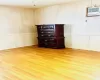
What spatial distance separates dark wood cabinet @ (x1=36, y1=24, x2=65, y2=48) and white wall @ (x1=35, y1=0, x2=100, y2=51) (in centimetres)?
27

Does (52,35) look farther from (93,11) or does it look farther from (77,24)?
(93,11)

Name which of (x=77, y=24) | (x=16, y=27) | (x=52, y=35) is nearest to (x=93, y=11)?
(x=77, y=24)

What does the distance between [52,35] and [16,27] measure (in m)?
2.08

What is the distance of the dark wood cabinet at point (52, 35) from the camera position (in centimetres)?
659

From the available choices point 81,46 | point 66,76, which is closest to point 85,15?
point 81,46

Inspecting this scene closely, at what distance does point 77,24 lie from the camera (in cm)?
618

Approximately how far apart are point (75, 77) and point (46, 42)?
422 cm

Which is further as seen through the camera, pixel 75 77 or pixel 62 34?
pixel 62 34

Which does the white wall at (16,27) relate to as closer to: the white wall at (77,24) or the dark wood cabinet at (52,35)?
the dark wood cabinet at (52,35)

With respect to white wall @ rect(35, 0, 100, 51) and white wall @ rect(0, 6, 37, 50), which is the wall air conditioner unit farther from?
white wall @ rect(0, 6, 37, 50)

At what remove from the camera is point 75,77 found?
295 centimetres

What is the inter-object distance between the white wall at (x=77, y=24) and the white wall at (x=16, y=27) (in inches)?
51.4

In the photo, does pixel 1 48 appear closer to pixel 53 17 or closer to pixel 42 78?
pixel 53 17

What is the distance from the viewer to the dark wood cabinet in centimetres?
659
